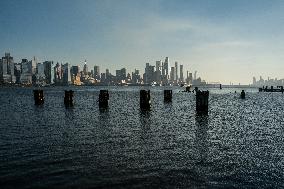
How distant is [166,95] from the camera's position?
9062cm

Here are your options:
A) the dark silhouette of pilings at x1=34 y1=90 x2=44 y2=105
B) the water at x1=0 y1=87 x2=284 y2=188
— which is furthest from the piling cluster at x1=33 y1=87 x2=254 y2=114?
the water at x1=0 y1=87 x2=284 y2=188

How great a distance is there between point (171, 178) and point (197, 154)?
6.26 metres

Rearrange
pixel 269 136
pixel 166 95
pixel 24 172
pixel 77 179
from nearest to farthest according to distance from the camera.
A: 1. pixel 77 179
2. pixel 24 172
3. pixel 269 136
4. pixel 166 95

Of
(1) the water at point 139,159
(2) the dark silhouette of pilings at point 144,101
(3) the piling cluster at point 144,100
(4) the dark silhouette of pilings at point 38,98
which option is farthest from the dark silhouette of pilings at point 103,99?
(1) the water at point 139,159

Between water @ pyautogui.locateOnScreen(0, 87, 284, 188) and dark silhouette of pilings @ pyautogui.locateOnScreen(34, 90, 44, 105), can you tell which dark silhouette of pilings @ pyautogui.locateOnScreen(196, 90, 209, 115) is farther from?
dark silhouette of pilings @ pyautogui.locateOnScreen(34, 90, 44, 105)

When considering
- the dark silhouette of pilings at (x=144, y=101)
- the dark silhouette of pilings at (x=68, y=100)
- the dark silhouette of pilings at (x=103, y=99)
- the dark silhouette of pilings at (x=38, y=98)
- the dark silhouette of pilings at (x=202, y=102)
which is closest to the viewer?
the dark silhouette of pilings at (x=202, y=102)

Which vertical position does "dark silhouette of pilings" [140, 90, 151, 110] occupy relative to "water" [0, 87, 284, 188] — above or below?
above

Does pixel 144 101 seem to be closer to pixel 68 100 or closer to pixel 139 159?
pixel 68 100

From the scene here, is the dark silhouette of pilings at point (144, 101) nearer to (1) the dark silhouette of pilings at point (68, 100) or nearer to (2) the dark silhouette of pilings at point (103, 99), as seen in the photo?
(2) the dark silhouette of pilings at point (103, 99)

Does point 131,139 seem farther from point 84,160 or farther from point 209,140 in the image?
point 84,160

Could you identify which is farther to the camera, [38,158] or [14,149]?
[14,149]

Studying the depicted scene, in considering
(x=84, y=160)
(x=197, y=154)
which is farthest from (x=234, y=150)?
(x=84, y=160)

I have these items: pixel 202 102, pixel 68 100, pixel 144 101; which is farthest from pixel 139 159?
pixel 68 100

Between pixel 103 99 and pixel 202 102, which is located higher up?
pixel 103 99
